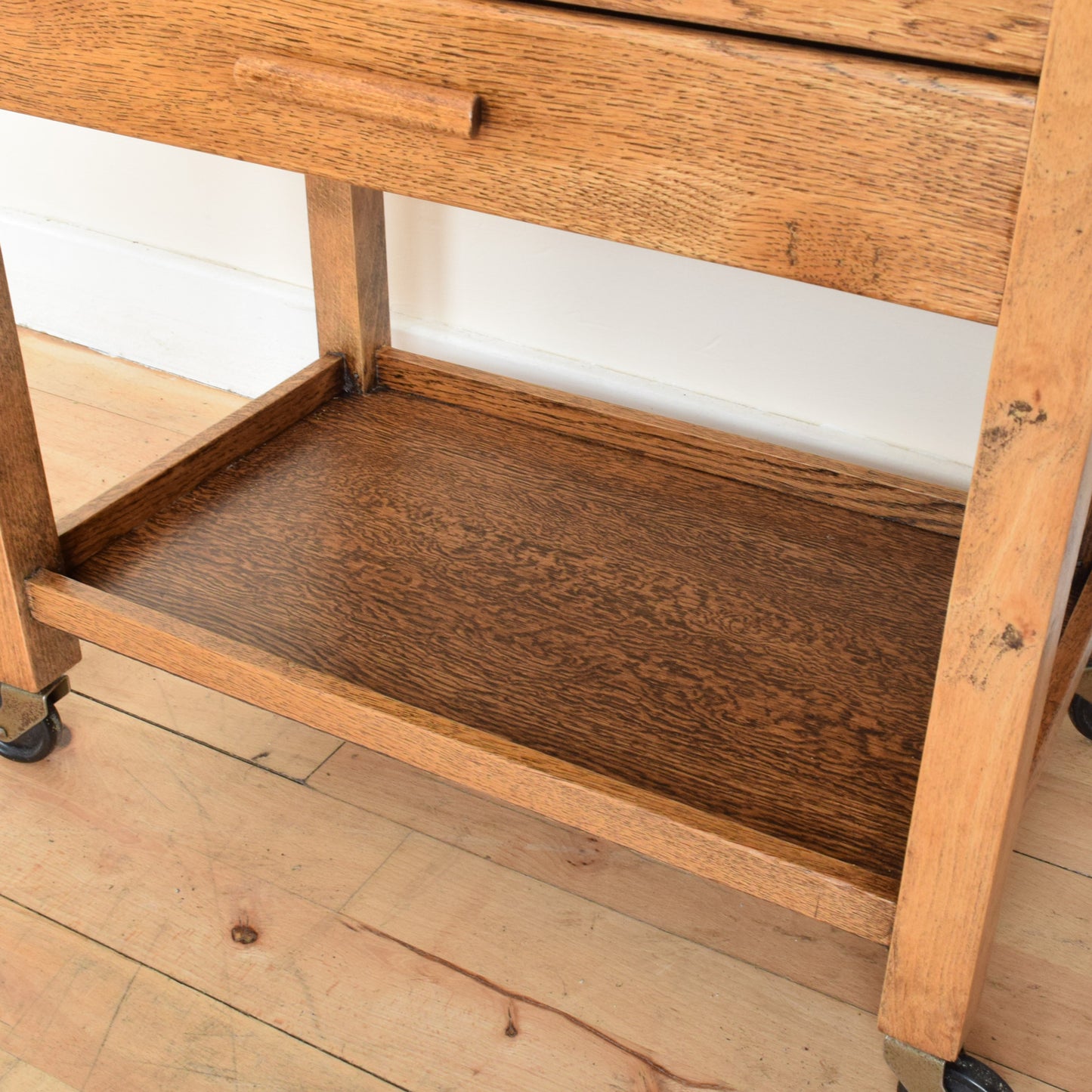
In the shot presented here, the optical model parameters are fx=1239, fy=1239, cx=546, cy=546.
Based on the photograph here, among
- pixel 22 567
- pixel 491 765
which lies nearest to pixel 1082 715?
pixel 491 765

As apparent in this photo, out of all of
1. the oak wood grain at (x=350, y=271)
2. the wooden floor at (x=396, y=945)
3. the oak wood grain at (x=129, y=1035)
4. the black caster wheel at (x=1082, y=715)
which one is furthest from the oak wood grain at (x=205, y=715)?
the black caster wheel at (x=1082, y=715)

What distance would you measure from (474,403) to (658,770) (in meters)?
0.56

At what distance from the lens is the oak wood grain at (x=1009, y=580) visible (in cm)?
52

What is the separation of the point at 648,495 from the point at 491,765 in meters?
0.41

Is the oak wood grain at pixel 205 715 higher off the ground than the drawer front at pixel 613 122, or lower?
lower

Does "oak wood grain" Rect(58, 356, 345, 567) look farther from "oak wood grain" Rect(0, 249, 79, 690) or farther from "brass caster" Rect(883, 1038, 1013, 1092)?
"brass caster" Rect(883, 1038, 1013, 1092)

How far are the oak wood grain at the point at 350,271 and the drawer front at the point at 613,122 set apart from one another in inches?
20.6

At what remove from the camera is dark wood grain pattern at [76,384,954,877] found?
0.89 m

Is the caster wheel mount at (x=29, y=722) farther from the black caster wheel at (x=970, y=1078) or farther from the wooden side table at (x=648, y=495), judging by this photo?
the black caster wheel at (x=970, y=1078)

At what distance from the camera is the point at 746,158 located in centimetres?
59

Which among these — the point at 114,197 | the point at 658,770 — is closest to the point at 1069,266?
the point at 658,770

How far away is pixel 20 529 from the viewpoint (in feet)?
3.26

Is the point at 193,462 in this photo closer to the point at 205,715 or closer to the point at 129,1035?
the point at 205,715

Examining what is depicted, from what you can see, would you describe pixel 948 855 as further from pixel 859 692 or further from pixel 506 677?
pixel 506 677
